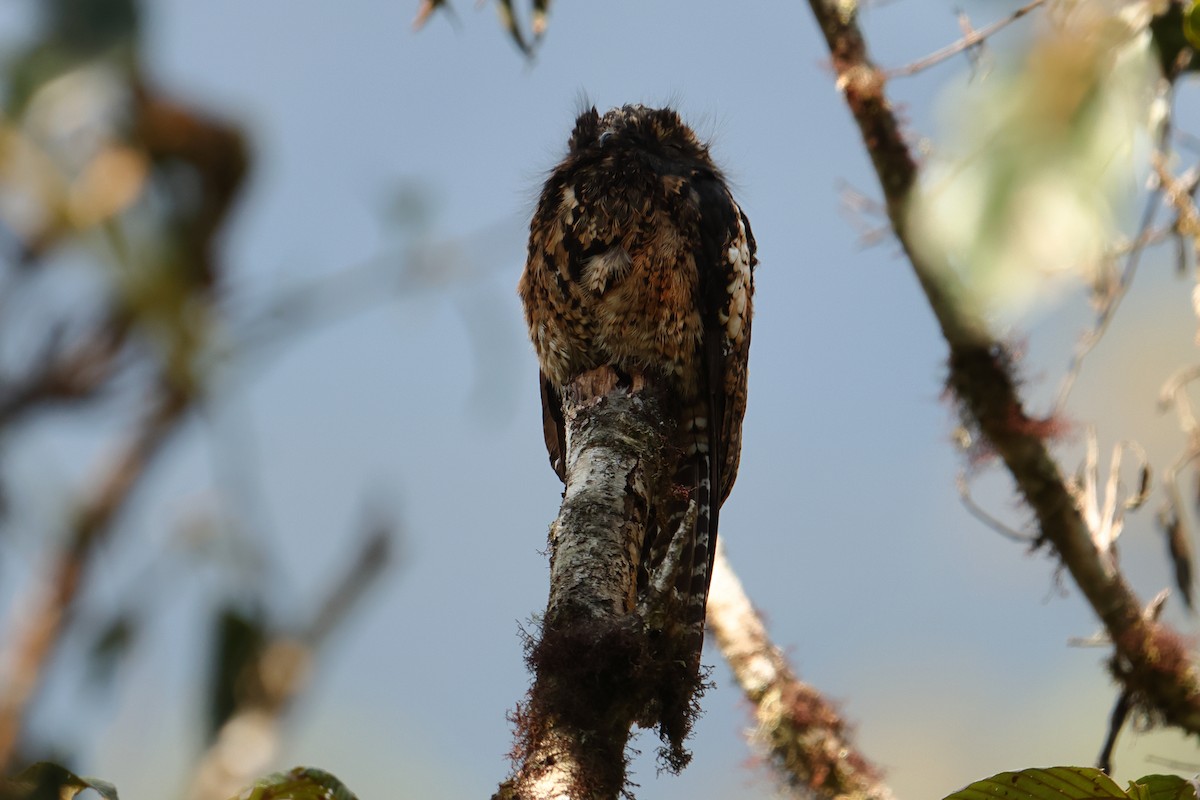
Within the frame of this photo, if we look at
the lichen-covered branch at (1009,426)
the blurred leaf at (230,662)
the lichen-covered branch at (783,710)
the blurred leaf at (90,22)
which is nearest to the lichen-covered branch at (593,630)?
the blurred leaf at (230,662)

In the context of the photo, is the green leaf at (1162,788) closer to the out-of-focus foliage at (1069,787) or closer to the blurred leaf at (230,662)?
the out-of-focus foliage at (1069,787)

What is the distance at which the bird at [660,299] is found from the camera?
408 cm

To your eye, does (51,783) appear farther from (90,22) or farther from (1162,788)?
(1162,788)

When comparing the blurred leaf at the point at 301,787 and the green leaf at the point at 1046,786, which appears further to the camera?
the green leaf at the point at 1046,786

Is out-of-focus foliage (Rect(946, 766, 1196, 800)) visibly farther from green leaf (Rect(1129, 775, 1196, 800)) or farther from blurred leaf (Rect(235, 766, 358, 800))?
blurred leaf (Rect(235, 766, 358, 800))

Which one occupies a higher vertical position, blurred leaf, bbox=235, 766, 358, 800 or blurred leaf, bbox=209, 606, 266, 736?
blurred leaf, bbox=235, 766, 358, 800

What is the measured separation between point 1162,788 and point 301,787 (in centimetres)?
159

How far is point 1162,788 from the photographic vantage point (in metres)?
2.39

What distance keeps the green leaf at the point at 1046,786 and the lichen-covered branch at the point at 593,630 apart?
2.36 ft

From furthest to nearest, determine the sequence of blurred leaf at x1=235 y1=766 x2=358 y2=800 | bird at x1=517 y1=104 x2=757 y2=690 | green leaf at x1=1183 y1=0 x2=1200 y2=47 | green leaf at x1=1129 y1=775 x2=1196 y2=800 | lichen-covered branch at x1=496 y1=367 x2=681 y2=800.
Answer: bird at x1=517 y1=104 x2=757 y2=690 → green leaf at x1=1183 y1=0 x2=1200 y2=47 → lichen-covered branch at x1=496 y1=367 x2=681 y2=800 → green leaf at x1=1129 y1=775 x2=1196 y2=800 → blurred leaf at x1=235 y1=766 x2=358 y2=800

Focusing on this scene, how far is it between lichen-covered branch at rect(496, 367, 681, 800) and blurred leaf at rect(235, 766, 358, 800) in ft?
1.68

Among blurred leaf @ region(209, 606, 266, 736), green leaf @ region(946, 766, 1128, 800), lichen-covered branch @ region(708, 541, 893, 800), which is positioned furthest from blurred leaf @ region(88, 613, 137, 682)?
lichen-covered branch @ region(708, 541, 893, 800)

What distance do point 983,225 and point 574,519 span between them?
4.10ft

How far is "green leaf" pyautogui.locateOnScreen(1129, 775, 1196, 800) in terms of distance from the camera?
2.34 m
